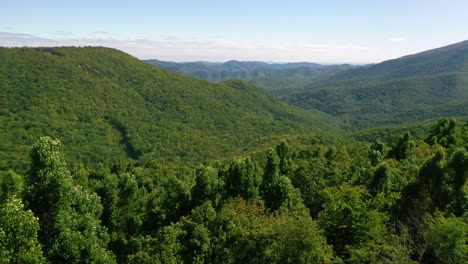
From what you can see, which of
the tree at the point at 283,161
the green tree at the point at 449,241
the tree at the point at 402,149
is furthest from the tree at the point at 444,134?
the green tree at the point at 449,241

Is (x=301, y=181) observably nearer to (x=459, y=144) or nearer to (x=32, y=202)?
(x=459, y=144)

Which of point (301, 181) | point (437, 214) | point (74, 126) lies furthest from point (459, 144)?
point (74, 126)

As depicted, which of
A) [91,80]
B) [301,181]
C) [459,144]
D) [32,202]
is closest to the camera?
[32,202]

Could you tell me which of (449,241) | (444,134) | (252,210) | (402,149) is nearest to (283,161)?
(402,149)

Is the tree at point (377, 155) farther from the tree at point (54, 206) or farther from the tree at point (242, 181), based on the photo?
the tree at point (54, 206)

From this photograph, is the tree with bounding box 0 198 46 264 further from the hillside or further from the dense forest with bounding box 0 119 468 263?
the hillside

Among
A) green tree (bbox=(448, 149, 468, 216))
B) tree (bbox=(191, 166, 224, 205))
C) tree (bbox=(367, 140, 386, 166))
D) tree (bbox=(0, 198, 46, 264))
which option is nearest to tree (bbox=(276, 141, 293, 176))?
tree (bbox=(367, 140, 386, 166))
